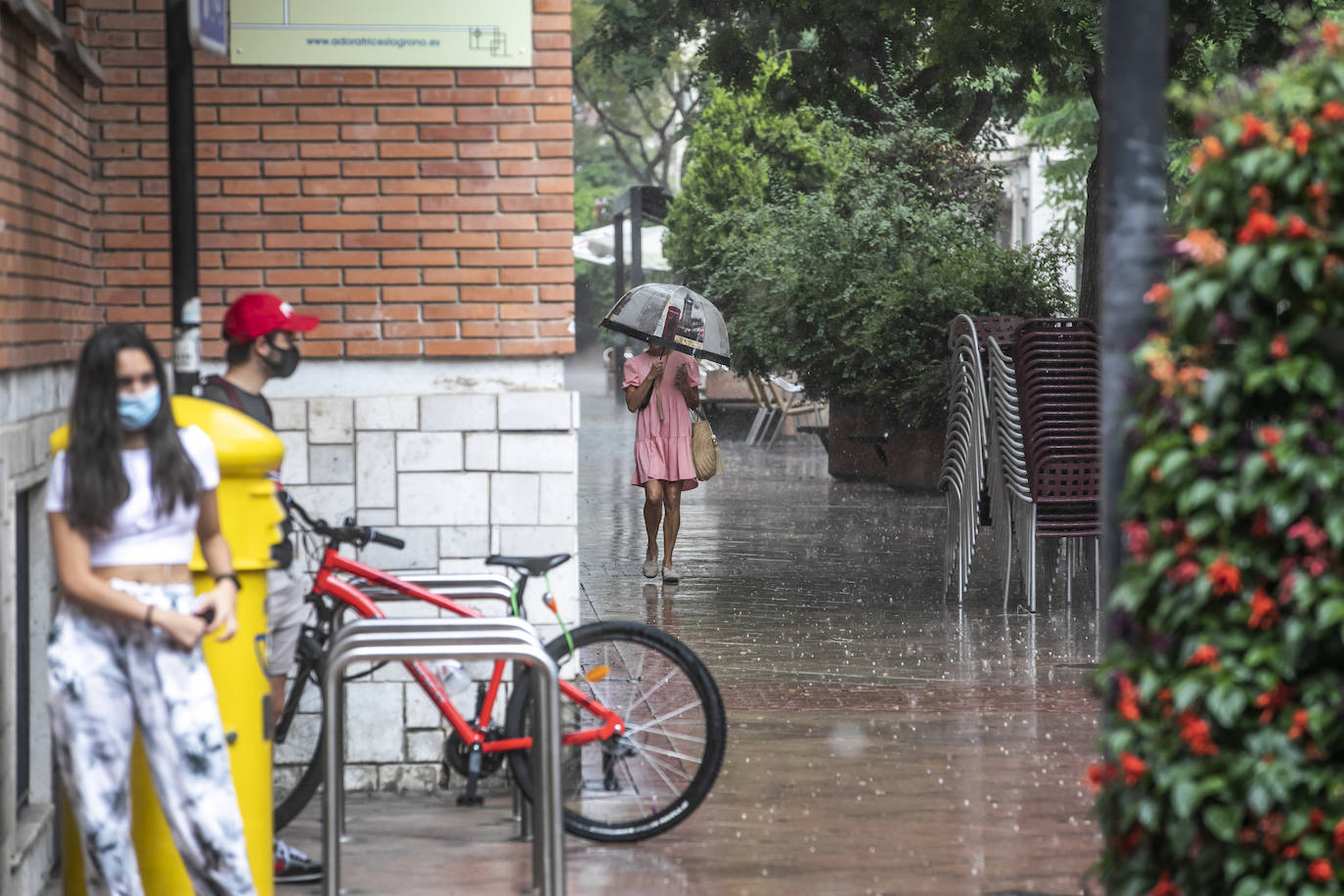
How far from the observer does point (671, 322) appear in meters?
10.8

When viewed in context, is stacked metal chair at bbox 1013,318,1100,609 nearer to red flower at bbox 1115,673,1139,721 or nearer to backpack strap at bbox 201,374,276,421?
backpack strap at bbox 201,374,276,421

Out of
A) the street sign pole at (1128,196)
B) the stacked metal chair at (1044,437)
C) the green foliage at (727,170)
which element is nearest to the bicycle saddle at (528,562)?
the street sign pole at (1128,196)

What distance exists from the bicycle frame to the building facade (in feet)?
2.72

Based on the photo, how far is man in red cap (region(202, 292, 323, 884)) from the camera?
5.19 meters

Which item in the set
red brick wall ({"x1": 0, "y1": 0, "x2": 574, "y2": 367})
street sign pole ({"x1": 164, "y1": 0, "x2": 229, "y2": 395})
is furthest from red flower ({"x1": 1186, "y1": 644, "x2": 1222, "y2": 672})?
red brick wall ({"x1": 0, "y1": 0, "x2": 574, "y2": 367})

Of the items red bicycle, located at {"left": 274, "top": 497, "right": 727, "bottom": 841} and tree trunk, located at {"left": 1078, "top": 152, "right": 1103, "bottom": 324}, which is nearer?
red bicycle, located at {"left": 274, "top": 497, "right": 727, "bottom": 841}

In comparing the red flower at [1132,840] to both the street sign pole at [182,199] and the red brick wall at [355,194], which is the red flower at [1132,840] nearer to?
the street sign pole at [182,199]

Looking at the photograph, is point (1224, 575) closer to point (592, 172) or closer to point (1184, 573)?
point (1184, 573)

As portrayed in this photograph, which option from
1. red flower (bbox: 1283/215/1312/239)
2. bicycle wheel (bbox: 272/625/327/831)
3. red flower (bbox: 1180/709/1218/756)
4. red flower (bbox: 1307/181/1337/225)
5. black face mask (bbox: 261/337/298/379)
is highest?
red flower (bbox: 1307/181/1337/225)

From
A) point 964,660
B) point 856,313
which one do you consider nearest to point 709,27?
point 856,313

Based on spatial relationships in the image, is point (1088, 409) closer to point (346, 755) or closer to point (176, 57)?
point (346, 755)

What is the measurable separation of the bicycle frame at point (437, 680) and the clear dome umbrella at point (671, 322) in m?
5.19

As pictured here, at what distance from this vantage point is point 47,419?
5312 millimetres

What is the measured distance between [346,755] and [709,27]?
1544 cm
